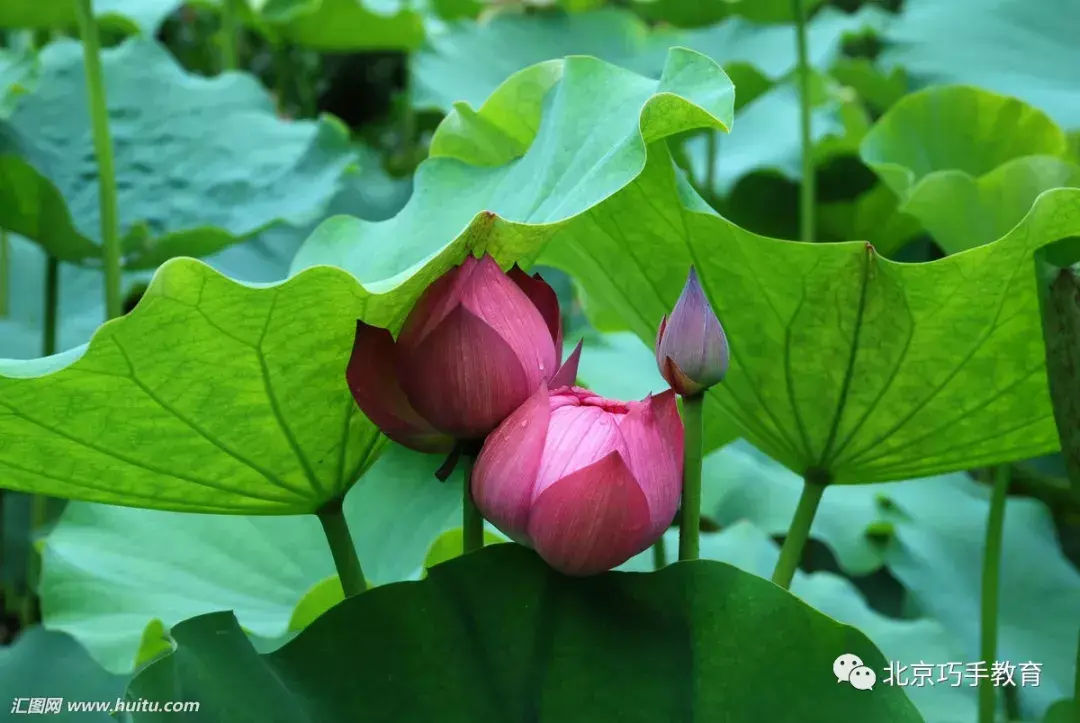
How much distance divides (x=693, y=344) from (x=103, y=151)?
2.17 feet

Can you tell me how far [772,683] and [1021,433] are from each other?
0.76 ft

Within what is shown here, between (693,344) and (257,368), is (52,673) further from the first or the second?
(693,344)

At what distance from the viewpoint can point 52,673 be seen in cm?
75

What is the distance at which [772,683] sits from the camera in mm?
397

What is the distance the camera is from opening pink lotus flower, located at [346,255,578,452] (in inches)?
14.5

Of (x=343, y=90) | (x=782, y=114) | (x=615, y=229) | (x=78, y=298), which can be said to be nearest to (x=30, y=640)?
(x=615, y=229)

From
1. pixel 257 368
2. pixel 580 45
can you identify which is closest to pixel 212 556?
pixel 257 368

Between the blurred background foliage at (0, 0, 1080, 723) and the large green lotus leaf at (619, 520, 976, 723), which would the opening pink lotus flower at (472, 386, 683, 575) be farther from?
the large green lotus leaf at (619, 520, 976, 723)

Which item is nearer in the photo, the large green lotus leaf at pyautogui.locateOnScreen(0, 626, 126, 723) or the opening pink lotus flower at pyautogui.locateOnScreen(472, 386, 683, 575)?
the opening pink lotus flower at pyautogui.locateOnScreen(472, 386, 683, 575)

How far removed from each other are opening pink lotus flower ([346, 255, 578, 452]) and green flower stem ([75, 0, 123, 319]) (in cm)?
55

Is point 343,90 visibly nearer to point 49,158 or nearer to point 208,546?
point 49,158

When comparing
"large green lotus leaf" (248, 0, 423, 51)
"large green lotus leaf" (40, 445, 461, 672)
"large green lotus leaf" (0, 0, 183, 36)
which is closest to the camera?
"large green lotus leaf" (40, 445, 461, 672)

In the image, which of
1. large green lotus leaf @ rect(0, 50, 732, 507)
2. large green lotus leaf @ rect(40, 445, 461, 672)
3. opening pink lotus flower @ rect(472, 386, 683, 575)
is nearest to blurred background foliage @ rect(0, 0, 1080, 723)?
large green lotus leaf @ rect(40, 445, 461, 672)

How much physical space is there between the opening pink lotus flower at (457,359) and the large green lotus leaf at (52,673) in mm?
475
